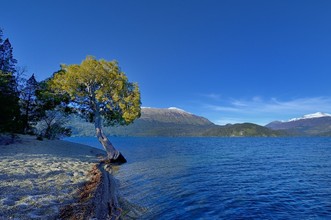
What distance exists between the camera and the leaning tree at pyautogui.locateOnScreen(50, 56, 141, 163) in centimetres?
3128

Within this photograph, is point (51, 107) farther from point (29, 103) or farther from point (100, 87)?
point (100, 87)

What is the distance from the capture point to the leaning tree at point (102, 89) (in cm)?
3128

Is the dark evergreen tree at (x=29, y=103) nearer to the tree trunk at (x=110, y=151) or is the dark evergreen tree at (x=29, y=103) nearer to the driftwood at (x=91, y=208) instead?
the tree trunk at (x=110, y=151)

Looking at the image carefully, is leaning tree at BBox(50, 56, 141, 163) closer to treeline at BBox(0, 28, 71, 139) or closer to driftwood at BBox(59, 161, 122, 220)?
treeline at BBox(0, 28, 71, 139)

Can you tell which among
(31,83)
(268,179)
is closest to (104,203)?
(268,179)

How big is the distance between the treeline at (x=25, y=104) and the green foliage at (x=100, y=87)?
119 inches

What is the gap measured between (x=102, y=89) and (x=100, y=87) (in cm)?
122

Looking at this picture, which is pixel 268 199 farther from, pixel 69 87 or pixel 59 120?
pixel 59 120

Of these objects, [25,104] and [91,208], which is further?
[25,104]

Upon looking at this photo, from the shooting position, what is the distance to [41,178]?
13453 mm

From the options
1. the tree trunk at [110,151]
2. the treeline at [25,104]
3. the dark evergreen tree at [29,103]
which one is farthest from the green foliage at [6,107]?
the dark evergreen tree at [29,103]

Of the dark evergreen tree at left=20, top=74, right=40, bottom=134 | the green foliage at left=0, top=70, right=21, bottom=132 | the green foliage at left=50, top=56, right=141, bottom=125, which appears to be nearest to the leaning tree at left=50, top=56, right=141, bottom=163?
the green foliage at left=50, top=56, right=141, bottom=125

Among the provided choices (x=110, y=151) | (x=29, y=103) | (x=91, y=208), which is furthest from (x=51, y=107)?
(x=91, y=208)

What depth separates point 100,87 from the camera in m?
33.2
